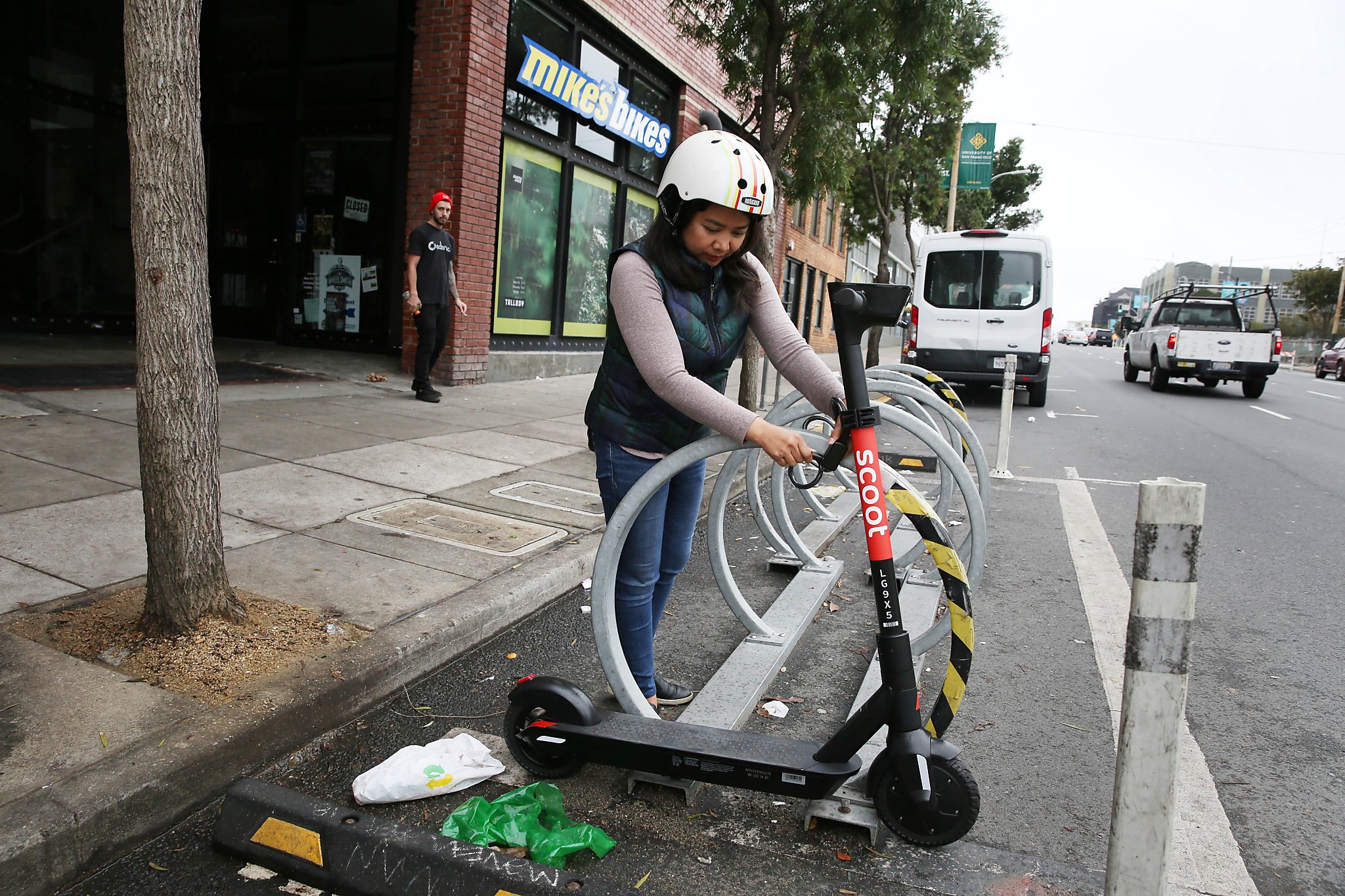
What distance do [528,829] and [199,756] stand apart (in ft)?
3.05

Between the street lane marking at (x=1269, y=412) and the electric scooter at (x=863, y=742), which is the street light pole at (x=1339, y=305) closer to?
the street lane marking at (x=1269, y=412)

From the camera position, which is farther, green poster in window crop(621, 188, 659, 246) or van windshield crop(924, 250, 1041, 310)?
van windshield crop(924, 250, 1041, 310)

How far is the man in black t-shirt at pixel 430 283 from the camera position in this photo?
8.45 m

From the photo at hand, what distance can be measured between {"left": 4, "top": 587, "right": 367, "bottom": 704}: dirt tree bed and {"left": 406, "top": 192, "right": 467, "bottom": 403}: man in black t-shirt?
219 inches

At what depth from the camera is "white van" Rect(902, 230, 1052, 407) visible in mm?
14352

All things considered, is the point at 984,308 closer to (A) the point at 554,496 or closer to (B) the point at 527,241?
(B) the point at 527,241

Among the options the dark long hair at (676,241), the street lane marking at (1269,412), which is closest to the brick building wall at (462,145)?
the dark long hair at (676,241)

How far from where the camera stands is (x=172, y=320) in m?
2.90

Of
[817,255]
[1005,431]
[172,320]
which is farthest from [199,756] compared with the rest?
[817,255]

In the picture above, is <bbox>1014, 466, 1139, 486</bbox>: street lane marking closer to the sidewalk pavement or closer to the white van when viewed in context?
the sidewalk pavement

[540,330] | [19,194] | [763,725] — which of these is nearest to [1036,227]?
[540,330]

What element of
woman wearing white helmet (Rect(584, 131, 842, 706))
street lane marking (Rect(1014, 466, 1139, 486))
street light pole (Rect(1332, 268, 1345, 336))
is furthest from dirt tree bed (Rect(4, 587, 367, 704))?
street light pole (Rect(1332, 268, 1345, 336))

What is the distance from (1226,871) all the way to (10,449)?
6088 mm

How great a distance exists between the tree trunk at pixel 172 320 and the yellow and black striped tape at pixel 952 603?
2.26 metres
